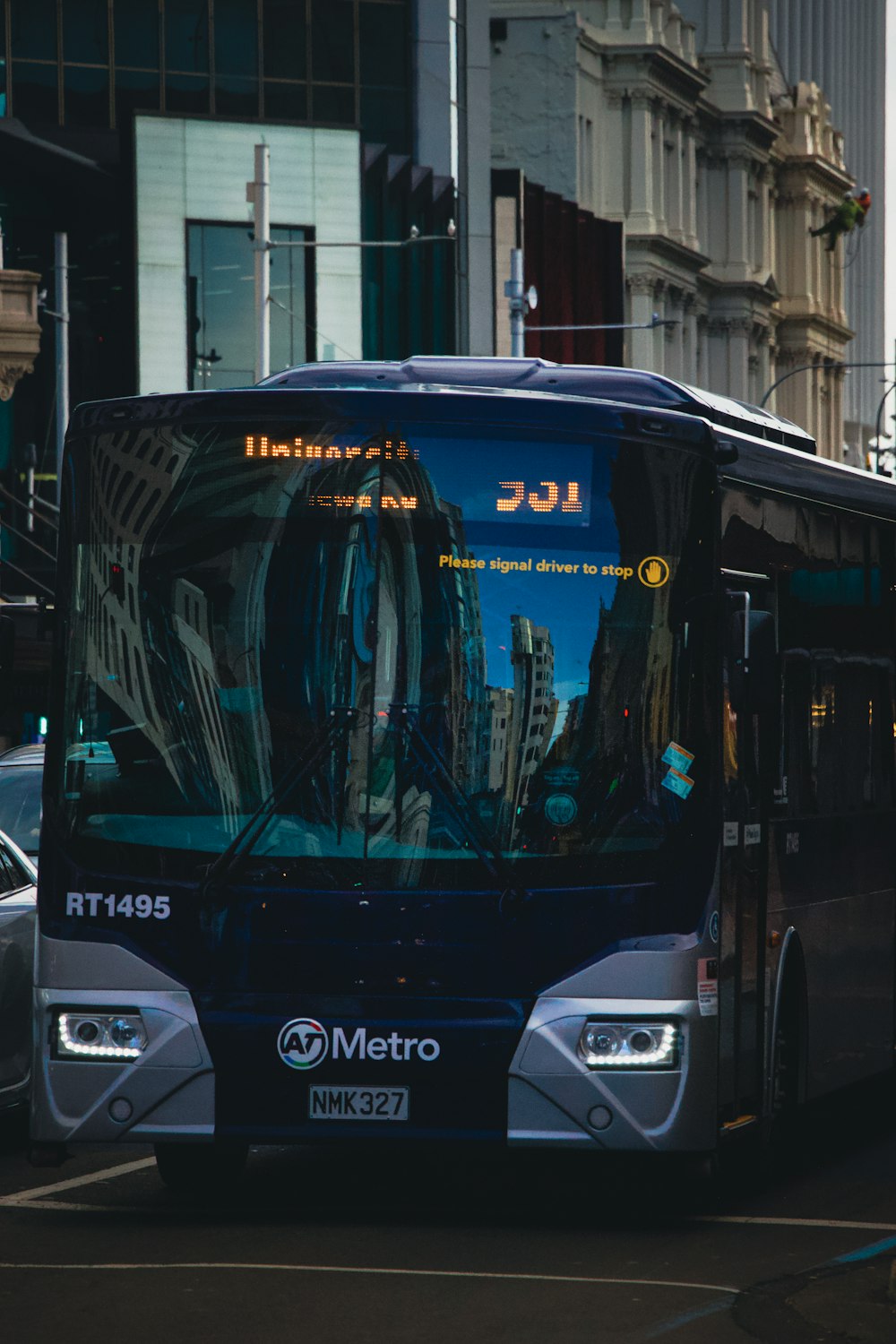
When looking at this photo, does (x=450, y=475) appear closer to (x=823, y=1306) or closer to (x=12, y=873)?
(x=823, y=1306)

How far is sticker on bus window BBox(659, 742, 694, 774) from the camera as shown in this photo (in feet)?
32.2

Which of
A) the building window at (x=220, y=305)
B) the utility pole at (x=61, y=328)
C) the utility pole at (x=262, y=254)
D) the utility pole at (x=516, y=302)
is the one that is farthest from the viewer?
the building window at (x=220, y=305)

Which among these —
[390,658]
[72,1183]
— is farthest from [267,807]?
[72,1183]

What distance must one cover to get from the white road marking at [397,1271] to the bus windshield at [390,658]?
1.30 m

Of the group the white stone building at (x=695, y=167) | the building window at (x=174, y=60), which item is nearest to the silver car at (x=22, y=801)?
the building window at (x=174, y=60)

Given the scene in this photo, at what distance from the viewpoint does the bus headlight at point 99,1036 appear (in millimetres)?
9672

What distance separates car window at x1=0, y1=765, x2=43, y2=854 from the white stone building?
72.0 metres

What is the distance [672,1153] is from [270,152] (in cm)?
4451

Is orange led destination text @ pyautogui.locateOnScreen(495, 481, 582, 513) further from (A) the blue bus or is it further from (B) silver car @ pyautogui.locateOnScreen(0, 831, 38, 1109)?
Answer: (B) silver car @ pyautogui.locateOnScreen(0, 831, 38, 1109)

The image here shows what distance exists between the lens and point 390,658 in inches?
379

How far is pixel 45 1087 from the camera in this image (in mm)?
9750

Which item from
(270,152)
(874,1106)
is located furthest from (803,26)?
(874,1106)

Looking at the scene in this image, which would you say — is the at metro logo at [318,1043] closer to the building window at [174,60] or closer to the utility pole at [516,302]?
the utility pole at [516,302]

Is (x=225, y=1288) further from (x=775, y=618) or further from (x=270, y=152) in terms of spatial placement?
(x=270, y=152)
